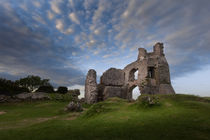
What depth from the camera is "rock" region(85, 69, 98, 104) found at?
803 inches

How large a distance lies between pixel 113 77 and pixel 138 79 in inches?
194

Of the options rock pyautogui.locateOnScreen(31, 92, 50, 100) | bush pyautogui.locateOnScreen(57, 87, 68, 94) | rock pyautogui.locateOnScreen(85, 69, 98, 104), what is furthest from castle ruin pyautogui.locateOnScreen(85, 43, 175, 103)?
bush pyautogui.locateOnScreen(57, 87, 68, 94)

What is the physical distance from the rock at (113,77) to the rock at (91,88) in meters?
3.34

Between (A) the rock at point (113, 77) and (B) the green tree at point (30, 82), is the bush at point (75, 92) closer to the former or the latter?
(A) the rock at point (113, 77)

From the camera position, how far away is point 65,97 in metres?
24.2

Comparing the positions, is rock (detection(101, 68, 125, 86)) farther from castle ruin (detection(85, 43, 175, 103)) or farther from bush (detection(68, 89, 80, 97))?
bush (detection(68, 89, 80, 97))

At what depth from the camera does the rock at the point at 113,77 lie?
947 inches

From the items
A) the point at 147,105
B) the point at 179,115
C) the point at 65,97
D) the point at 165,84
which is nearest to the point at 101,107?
the point at 147,105

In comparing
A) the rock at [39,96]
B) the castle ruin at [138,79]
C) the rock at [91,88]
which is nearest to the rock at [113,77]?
the castle ruin at [138,79]

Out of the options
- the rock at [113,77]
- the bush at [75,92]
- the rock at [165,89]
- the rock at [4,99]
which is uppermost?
the rock at [113,77]

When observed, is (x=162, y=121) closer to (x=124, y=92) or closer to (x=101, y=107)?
(x=101, y=107)

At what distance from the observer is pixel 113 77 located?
24.9 metres

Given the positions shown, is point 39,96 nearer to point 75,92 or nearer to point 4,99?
point 4,99

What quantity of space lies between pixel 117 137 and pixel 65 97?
20.7 meters
